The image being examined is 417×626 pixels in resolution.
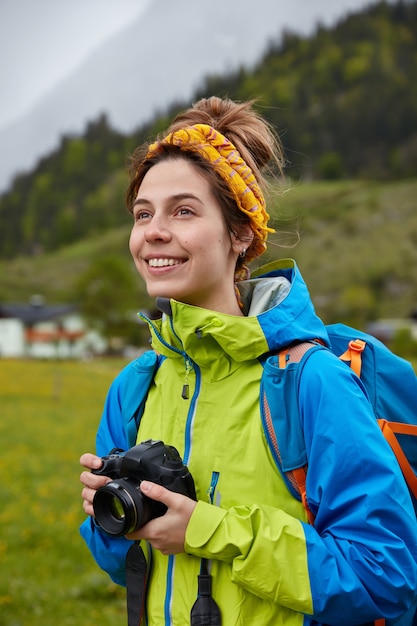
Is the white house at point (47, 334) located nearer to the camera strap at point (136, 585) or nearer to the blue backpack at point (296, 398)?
the blue backpack at point (296, 398)

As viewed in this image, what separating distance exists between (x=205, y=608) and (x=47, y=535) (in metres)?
7.31

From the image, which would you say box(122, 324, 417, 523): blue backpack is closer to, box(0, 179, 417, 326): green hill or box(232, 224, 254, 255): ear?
box(232, 224, 254, 255): ear

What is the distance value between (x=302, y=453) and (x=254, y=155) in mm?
1273

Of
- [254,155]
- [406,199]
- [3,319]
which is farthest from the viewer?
[406,199]

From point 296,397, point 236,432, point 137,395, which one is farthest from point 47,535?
point 296,397

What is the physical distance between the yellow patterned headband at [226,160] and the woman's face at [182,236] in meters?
0.08

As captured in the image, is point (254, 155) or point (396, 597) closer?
point (396, 597)

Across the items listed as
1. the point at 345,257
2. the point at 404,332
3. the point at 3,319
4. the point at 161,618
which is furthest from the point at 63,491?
the point at 345,257

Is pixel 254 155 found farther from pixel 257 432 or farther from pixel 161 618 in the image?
pixel 161 618

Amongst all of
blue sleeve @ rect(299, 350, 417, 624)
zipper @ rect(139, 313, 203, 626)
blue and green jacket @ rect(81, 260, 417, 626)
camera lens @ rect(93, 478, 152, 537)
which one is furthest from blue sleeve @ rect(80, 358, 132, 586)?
blue sleeve @ rect(299, 350, 417, 624)

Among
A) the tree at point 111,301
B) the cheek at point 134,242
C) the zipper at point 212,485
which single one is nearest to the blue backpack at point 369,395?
the zipper at point 212,485

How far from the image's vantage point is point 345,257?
148125mm

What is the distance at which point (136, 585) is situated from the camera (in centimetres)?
256

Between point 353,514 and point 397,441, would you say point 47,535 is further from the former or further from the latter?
point 353,514
